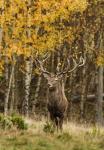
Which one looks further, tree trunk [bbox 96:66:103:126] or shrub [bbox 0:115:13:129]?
tree trunk [bbox 96:66:103:126]

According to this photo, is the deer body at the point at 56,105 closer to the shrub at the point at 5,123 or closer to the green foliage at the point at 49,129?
the green foliage at the point at 49,129

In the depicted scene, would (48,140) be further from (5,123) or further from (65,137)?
(5,123)

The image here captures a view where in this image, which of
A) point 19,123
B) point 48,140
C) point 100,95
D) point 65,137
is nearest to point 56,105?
point 19,123

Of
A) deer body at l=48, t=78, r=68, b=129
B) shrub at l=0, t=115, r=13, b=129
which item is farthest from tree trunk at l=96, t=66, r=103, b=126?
shrub at l=0, t=115, r=13, b=129

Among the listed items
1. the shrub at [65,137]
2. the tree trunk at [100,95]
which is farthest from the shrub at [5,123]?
the tree trunk at [100,95]

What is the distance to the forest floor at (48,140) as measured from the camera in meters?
12.0

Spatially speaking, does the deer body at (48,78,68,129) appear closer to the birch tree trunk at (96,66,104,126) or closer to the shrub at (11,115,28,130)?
the shrub at (11,115,28,130)

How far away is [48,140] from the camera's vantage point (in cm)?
1255

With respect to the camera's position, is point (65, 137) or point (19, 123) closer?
point (65, 137)

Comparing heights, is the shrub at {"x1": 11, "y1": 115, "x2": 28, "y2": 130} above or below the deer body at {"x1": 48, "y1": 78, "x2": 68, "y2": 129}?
below

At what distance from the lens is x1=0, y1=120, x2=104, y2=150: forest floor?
12.0m

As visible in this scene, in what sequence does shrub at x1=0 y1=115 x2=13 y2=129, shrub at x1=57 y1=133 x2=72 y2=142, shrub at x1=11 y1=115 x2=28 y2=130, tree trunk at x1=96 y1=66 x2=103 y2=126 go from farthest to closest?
tree trunk at x1=96 y1=66 x2=103 y2=126 → shrub at x1=11 y1=115 x2=28 y2=130 → shrub at x1=0 y1=115 x2=13 y2=129 → shrub at x1=57 y1=133 x2=72 y2=142

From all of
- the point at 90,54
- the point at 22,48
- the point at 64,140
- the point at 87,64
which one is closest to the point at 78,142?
the point at 64,140

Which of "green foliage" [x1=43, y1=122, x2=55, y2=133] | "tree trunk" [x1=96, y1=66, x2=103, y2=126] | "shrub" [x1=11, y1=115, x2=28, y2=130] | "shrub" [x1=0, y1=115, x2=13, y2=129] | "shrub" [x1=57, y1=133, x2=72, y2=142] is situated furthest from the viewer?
"tree trunk" [x1=96, y1=66, x2=103, y2=126]
